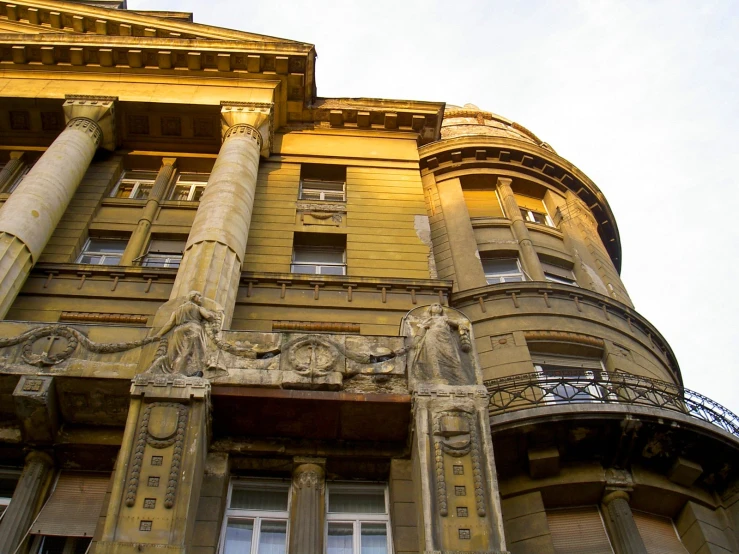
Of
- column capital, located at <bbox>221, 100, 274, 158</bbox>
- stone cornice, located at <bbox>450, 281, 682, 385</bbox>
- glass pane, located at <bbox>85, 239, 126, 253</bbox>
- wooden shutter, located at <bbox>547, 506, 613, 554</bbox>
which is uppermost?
column capital, located at <bbox>221, 100, 274, 158</bbox>

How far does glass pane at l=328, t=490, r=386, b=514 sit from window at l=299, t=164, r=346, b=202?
12.8 m

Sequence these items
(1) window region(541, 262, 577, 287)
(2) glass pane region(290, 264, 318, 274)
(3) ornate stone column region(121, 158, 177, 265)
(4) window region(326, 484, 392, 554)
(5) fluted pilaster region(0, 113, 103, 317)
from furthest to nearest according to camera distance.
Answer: (1) window region(541, 262, 577, 287), (2) glass pane region(290, 264, 318, 274), (3) ornate stone column region(121, 158, 177, 265), (5) fluted pilaster region(0, 113, 103, 317), (4) window region(326, 484, 392, 554)

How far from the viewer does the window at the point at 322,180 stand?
79.9 feet

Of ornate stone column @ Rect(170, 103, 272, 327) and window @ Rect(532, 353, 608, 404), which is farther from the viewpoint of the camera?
ornate stone column @ Rect(170, 103, 272, 327)

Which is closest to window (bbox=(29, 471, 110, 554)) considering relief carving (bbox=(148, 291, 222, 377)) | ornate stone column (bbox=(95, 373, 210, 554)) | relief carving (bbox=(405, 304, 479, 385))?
ornate stone column (bbox=(95, 373, 210, 554))

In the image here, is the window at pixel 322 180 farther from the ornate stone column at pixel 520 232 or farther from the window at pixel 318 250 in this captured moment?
the ornate stone column at pixel 520 232

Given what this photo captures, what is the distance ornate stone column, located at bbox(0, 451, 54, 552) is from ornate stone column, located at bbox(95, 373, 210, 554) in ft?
8.53

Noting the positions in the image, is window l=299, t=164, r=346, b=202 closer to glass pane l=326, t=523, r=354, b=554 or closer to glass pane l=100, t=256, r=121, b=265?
glass pane l=100, t=256, r=121, b=265

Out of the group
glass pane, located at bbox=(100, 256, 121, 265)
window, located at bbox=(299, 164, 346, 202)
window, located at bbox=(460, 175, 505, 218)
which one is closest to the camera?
glass pane, located at bbox=(100, 256, 121, 265)

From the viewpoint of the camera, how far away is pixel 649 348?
1967 cm

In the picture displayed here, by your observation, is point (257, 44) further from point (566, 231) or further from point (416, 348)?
point (416, 348)

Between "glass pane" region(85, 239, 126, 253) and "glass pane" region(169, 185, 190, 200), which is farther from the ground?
"glass pane" region(169, 185, 190, 200)

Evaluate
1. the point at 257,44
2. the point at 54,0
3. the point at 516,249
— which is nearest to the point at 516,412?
the point at 516,249

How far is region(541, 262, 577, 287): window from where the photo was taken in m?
22.3
